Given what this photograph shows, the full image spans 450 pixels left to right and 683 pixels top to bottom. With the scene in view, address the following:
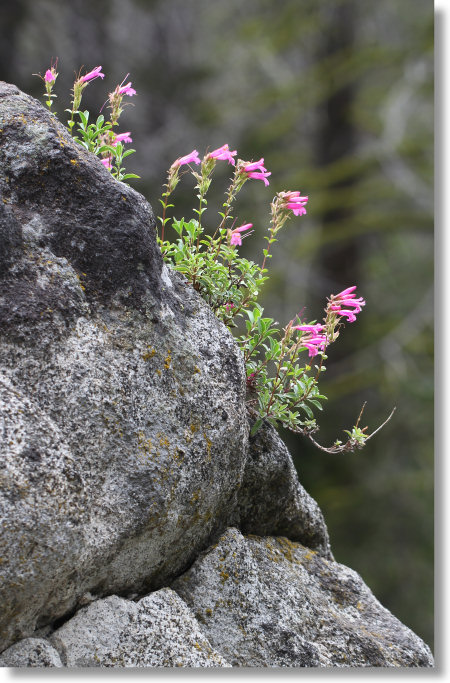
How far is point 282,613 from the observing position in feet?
6.50

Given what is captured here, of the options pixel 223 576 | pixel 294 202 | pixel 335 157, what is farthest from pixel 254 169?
pixel 335 157

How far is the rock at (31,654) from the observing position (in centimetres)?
158

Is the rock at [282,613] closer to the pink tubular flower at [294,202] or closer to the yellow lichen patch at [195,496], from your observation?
the yellow lichen patch at [195,496]

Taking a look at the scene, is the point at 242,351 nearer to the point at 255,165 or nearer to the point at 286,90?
the point at 255,165

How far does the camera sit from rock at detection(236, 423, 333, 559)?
7.04 feet

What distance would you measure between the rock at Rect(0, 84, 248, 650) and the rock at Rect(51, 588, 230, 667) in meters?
0.04

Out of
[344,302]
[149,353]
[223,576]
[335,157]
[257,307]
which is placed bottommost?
[223,576]

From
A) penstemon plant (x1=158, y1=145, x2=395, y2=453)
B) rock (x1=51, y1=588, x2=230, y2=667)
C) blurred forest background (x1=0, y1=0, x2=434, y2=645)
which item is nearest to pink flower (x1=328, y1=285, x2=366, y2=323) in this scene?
penstemon plant (x1=158, y1=145, x2=395, y2=453)

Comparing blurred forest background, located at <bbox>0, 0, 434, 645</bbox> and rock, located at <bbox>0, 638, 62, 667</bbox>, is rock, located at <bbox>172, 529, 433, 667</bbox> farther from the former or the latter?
blurred forest background, located at <bbox>0, 0, 434, 645</bbox>

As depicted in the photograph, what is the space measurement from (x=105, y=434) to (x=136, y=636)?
48 centimetres

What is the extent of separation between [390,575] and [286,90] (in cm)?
520

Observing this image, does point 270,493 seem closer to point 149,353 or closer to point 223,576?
point 223,576

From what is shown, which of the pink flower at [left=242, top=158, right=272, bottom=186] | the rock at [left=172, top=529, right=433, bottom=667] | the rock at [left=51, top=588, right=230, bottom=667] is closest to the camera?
the rock at [left=51, top=588, right=230, bottom=667]

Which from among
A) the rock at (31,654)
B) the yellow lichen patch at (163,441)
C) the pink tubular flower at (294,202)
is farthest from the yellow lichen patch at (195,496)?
the pink tubular flower at (294,202)
